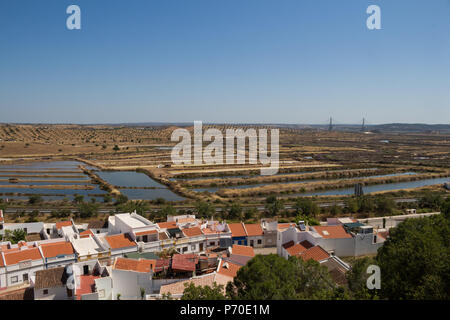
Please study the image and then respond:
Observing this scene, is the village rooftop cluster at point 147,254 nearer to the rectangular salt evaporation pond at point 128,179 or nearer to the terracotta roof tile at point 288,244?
the terracotta roof tile at point 288,244

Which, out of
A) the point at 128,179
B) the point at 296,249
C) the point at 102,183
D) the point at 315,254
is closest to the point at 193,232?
the point at 296,249

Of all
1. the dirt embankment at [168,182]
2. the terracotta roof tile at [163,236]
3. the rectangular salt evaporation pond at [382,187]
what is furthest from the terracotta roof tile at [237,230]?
the rectangular salt evaporation pond at [382,187]

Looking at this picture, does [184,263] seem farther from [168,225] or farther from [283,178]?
[283,178]

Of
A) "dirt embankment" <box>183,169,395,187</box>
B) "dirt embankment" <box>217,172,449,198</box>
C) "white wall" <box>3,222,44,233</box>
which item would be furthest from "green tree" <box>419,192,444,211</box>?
"white wall" <box>3,222,44,233</box>

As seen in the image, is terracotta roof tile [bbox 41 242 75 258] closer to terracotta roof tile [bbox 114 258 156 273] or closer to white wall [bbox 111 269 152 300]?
terracotta roof tile [bbox 114 258 156 273]
